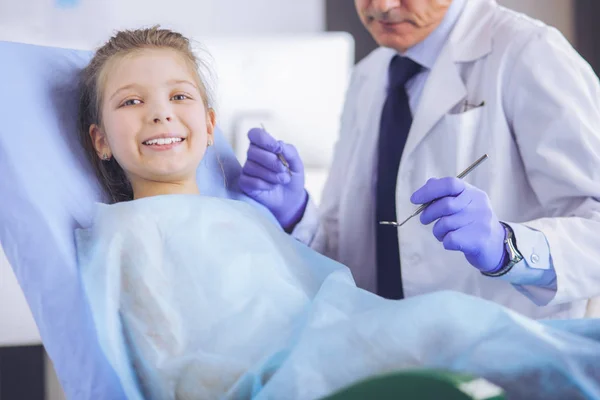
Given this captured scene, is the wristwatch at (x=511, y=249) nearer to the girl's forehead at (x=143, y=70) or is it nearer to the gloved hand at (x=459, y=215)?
the gloved hand at (x=459, y=215)

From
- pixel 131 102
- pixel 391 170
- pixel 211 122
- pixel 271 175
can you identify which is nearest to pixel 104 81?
pixel 131 102

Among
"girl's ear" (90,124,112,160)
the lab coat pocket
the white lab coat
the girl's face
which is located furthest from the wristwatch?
"girl's ear" (90,124,112,160)

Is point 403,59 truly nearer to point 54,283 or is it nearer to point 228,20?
point 54,283

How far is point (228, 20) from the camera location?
9.14 ft

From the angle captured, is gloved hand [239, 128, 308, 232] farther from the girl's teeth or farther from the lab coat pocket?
the lab coat pocket

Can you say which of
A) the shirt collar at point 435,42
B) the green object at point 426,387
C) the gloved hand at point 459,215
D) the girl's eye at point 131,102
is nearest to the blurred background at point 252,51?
the girl's eye at point 131,102

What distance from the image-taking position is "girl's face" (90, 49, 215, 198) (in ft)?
3.60

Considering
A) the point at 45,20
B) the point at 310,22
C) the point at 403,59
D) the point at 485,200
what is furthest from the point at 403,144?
the point at 45,20

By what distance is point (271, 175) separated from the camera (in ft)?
4.18

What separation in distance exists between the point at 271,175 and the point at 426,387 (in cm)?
76

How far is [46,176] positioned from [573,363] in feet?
2.39

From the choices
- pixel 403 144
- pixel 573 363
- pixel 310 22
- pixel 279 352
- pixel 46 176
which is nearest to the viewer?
pixel 573 363

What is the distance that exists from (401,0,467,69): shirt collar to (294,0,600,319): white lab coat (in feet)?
0.06

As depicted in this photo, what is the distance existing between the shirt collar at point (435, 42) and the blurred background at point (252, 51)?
1.35 ft
